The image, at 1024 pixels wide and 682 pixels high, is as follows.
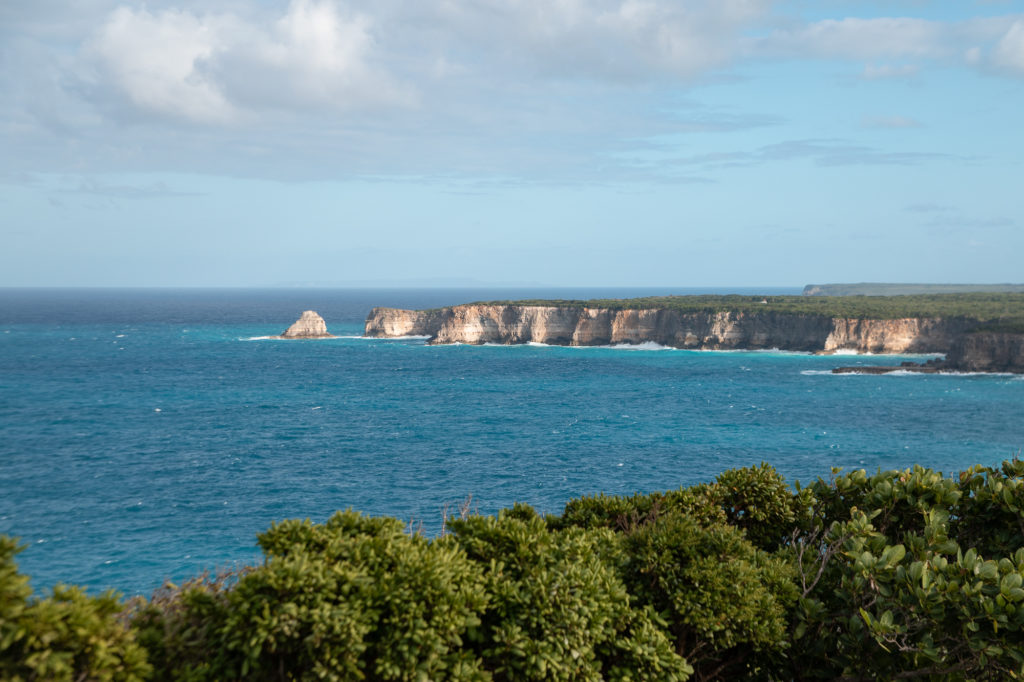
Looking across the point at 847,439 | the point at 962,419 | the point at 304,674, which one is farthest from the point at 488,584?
the point at 962,419

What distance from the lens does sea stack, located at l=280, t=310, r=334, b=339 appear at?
167 metres

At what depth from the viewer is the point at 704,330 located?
146875 mm

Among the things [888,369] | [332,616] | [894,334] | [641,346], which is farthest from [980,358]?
[332,616]

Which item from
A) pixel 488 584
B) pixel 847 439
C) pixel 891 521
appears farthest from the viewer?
pixel 847 439

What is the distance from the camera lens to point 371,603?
8.48m

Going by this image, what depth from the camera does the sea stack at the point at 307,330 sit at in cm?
16725

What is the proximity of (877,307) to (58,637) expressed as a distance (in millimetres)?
159891

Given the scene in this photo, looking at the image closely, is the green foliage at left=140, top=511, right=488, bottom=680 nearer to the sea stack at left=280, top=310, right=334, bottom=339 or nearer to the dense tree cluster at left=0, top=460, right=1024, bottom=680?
the dense tree cluster at left=0, top=460, right=1024, bottom=680

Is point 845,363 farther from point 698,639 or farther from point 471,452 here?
point 698,639

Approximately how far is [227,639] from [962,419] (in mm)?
84280

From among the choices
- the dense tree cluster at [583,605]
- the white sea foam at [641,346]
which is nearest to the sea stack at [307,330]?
the white sea foam at [641,346]

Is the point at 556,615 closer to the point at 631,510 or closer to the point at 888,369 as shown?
the point at 631,510

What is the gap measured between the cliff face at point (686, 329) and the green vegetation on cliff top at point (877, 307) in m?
1.96

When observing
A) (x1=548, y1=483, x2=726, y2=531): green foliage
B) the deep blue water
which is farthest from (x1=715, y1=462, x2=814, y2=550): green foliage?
the deep blue water
